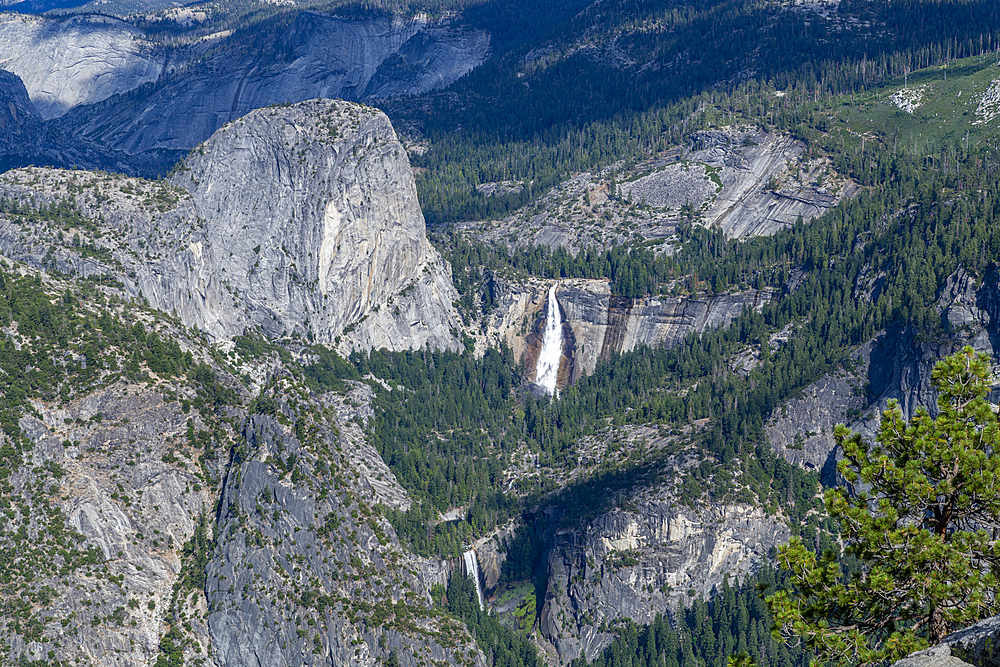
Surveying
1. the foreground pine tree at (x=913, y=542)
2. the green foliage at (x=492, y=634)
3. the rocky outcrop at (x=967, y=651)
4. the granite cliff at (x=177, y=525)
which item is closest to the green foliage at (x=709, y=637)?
the green foliage at (x=492, y=634)

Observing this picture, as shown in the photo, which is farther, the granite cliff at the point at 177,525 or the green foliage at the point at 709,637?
the green foliage at the point at 709,637

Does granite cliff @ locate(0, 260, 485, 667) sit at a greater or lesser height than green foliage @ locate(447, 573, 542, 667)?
greater

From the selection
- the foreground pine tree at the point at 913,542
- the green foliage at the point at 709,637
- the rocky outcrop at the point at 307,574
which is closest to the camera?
the foreground pine tree at the point at 913,542

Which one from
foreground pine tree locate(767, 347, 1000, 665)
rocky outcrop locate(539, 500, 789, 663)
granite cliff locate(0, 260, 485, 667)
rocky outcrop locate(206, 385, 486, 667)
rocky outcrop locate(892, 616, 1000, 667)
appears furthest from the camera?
rocky outcrop locate(539, 500, 789, 663)

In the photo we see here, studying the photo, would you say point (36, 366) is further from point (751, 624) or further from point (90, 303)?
point (751, 624)

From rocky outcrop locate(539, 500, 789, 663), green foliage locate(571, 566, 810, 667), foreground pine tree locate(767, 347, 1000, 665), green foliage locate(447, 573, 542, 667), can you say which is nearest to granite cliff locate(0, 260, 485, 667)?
green foliage locate(447, 573, 542, 667)

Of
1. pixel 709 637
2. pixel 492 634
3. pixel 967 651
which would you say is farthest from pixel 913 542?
pixel 492 634

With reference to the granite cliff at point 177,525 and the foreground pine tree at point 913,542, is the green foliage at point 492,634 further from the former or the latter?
the foreground pine tree at point 913,542

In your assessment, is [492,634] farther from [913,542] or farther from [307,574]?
[913,542]

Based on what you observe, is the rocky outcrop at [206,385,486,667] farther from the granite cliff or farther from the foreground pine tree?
the foreground pine tree
